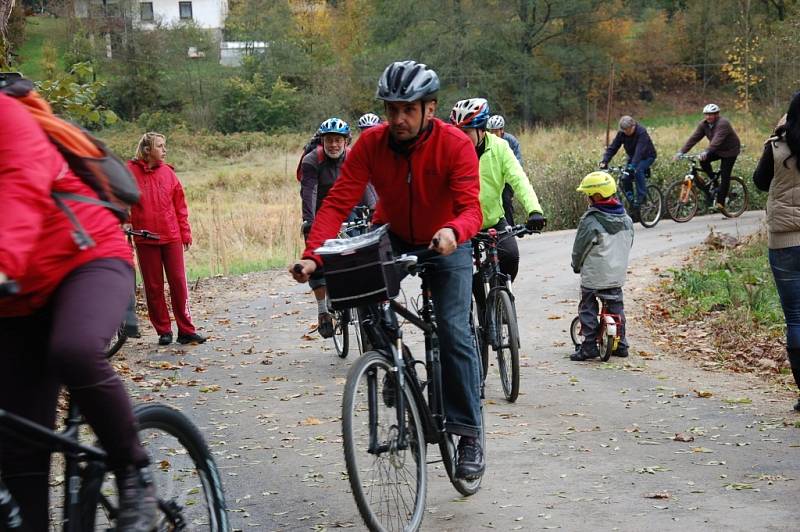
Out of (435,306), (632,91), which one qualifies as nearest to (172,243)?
(435,306)

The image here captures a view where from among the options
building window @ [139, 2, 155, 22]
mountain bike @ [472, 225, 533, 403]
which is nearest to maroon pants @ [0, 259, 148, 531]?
mountain bike @ [472, 225, 533, 403]

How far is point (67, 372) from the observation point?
340 cm

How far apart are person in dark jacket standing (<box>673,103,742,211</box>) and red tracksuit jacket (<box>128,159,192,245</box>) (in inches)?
515

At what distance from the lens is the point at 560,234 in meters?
22.3

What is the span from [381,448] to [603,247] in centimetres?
566

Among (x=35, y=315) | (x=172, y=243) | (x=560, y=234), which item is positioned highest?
(x=35, y=315)

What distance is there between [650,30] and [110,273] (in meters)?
73.2

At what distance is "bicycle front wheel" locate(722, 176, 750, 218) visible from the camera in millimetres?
23344

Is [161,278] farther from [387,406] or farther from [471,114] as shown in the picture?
[387,406]

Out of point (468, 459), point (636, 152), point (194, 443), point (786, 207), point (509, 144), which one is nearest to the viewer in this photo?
point (194, 443)

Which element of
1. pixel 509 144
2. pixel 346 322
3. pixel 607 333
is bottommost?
pixel 607 333

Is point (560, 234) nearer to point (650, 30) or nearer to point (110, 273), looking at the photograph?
point (110, 273)

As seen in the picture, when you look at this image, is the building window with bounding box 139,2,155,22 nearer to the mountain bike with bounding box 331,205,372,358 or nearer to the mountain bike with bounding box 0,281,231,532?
the mountain bike with bounding box 331,205,372,358

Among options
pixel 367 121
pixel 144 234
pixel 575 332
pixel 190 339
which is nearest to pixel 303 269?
pixel 575 332
